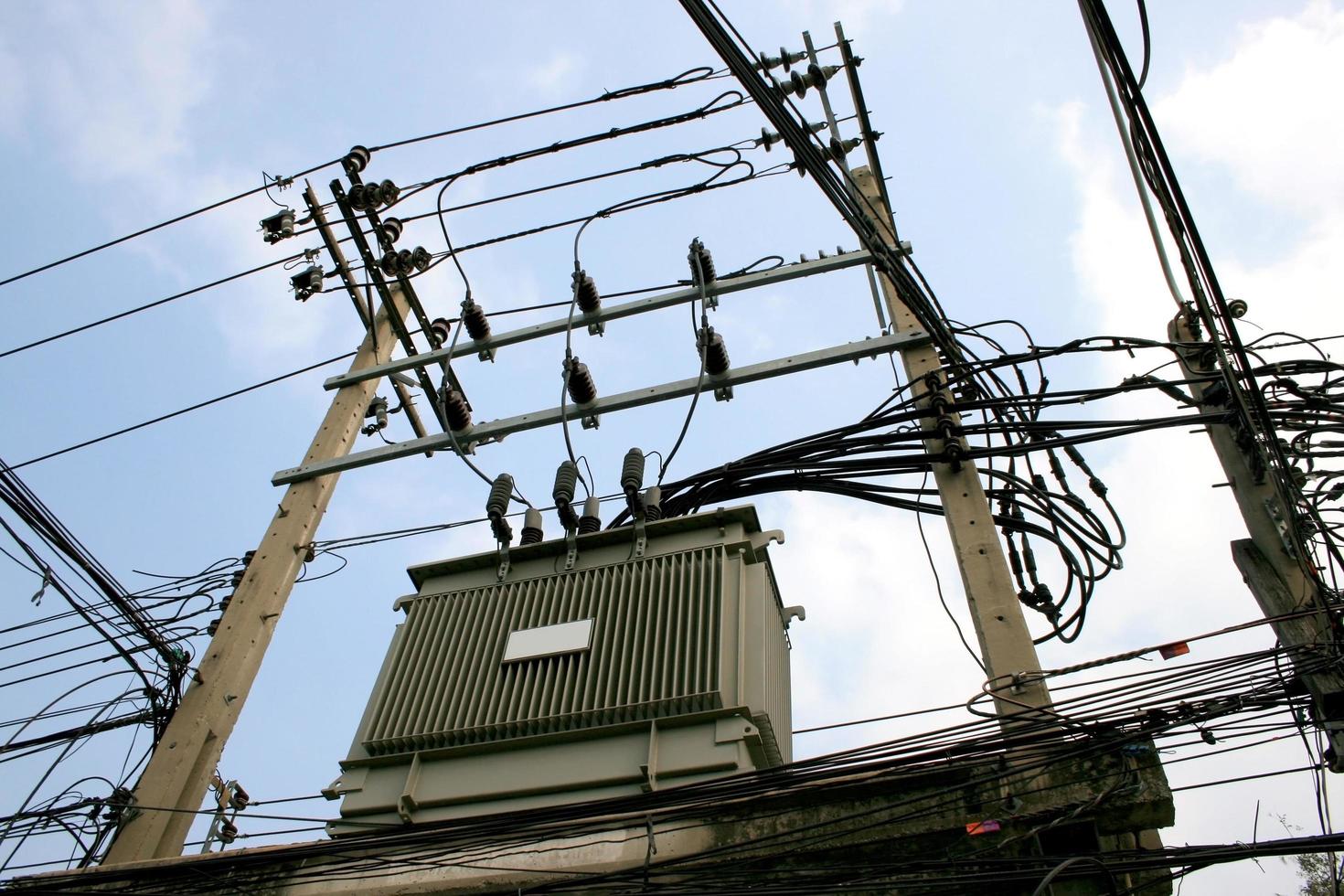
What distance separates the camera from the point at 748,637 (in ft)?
13.1

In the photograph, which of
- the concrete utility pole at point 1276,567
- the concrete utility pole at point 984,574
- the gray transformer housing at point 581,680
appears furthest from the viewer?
the gray transformer housing at point 581,680

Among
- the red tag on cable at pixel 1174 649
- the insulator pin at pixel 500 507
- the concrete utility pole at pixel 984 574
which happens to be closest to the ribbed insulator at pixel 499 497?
the insulator pin at pixel 500 507

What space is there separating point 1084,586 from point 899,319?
1.58m

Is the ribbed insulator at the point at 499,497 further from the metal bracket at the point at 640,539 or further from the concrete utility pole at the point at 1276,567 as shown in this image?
the concrete utility pole at the point at 1276,567

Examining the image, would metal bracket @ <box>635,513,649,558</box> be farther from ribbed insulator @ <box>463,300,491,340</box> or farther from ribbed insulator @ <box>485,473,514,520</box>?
ribbed insulator @ <box>463,300,491,340</box>

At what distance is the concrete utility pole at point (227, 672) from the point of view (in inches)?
170

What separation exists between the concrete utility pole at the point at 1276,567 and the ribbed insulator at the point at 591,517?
8.62 ft

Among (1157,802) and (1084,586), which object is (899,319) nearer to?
(1084,586)

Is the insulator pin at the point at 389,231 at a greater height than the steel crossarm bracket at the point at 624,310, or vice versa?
the insulator pin at the point at 389,231

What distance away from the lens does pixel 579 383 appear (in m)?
5.48

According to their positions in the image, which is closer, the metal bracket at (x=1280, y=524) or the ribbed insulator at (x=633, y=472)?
the metal bracket at (x=1280, y=524)

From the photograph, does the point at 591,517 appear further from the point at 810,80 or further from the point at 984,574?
the point at 810,80

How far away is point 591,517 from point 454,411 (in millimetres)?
1317

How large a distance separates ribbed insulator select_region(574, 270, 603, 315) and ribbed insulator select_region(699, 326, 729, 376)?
0.94 meters
